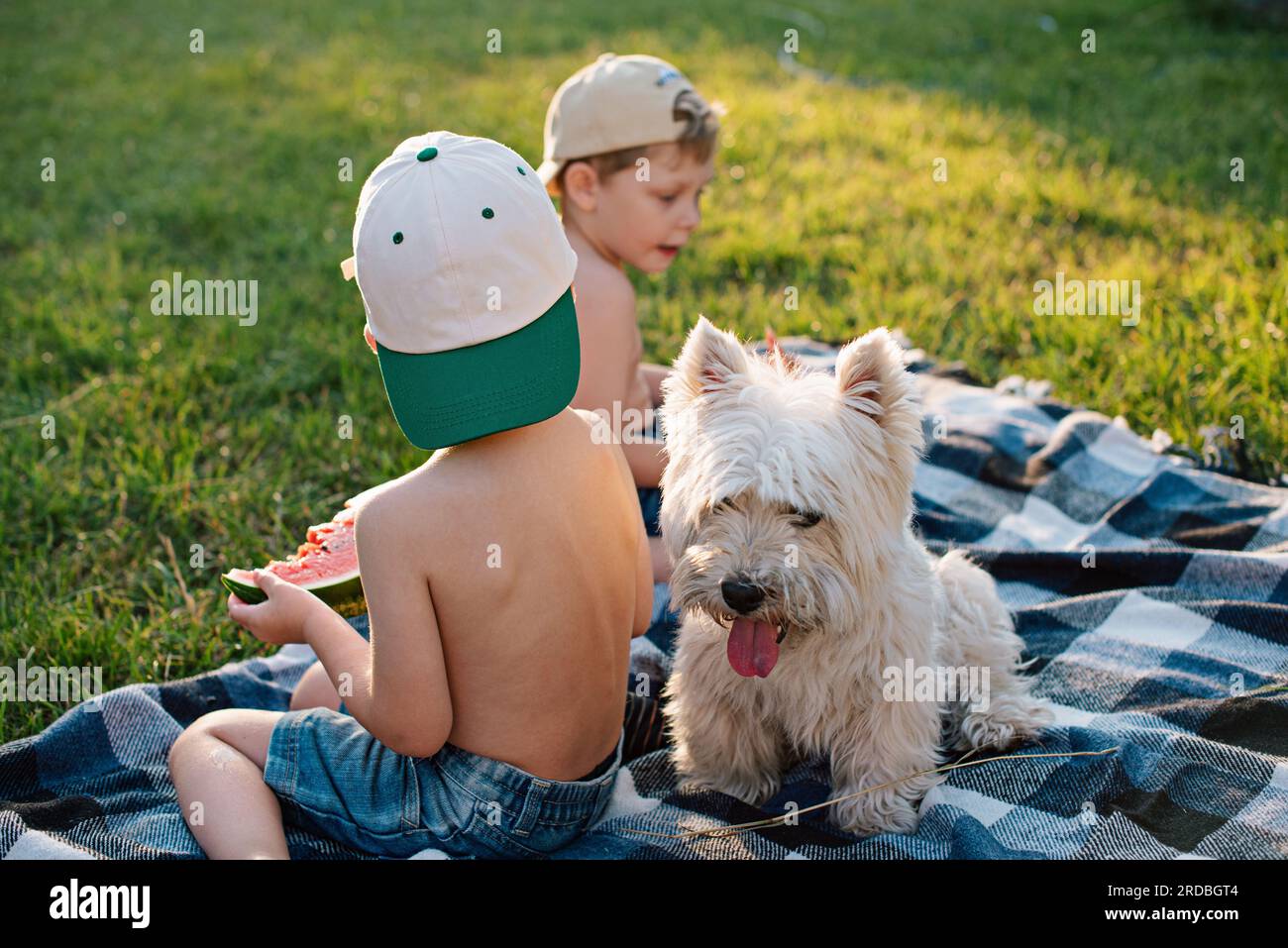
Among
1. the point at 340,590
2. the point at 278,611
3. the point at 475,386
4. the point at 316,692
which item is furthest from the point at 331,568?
the point at 475,386

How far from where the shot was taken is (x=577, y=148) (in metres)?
4.16

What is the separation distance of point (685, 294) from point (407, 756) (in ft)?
13.0

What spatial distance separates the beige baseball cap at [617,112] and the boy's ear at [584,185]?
0.06m

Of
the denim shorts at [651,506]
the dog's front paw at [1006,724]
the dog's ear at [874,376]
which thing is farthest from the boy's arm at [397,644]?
the denim shorts at [651,506]

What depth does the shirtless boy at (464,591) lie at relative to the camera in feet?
7.40

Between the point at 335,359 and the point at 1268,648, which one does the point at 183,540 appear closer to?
the point at 335,359

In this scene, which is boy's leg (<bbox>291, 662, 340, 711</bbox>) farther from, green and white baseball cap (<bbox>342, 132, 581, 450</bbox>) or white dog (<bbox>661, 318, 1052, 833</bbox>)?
green and white baseball cap (<bbox>342, 132, 581, 450</bbox>)

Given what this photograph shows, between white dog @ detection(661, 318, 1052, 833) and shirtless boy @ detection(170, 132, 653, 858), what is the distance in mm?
213

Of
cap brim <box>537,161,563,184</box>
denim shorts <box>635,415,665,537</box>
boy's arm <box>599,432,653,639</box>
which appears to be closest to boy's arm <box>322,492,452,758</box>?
boy's arm <box>599,432,653,639</box>

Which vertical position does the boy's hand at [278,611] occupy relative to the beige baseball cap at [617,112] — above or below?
below

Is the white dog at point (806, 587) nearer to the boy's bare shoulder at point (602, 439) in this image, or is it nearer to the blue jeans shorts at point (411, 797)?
the boy's bare shoulder at point (602, 439)

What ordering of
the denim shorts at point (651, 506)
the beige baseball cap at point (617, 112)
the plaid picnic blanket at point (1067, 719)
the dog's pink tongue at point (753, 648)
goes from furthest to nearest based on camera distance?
the denim shorts at point (651, 506)
the beige baseball cap at point (617, 112)
the plaid picnic blanket at point (1067, 719)
the dog's pink tongue at point (753, 648)

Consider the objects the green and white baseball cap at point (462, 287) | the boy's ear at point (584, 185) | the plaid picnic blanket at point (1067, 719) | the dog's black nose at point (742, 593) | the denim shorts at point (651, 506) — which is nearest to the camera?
the green and white baseball cap at point (462, 287)
